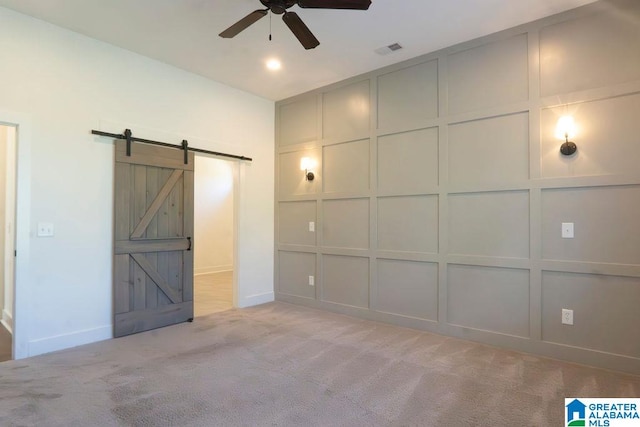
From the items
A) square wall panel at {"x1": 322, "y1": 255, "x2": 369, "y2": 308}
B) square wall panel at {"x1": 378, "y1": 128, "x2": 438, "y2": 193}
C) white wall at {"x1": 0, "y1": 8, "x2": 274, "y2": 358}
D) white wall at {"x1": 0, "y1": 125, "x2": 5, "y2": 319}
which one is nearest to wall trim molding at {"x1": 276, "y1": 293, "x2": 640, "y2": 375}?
square wall panel at {"x1": 322, "y1": 255, "x2": 369, "y2": 308}

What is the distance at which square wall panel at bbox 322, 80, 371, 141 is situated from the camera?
433cm

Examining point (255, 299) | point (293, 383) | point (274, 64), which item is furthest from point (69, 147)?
point (293, 383)

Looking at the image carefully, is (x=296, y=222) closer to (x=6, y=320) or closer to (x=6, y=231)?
(x=6, y=231)

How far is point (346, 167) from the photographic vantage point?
14.8 feet

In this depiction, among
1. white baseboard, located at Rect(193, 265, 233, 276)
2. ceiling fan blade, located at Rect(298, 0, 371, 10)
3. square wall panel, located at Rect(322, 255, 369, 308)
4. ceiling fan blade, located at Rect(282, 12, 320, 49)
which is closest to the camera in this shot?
ceiling fan blade, located at Rect(298, 0, 371, 10)

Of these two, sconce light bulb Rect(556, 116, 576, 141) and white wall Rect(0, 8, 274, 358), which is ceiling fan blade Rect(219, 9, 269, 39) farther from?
sconce light bulb Rect(556, 116, 576, 141)

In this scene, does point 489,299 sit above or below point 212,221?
below

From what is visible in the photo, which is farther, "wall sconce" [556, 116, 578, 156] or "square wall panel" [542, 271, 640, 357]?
"wall sconce" [556, 116, 578, 156]

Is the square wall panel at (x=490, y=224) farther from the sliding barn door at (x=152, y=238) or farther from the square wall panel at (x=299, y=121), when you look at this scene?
the sliding barn door at (x=152, y=238)

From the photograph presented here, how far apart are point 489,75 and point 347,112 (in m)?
1.71

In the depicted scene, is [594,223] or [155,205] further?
[155,205]

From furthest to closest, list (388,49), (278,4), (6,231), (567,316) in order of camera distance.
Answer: (6,231)
(388,49)
(567,316)
(278,4)

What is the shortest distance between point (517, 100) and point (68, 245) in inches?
179

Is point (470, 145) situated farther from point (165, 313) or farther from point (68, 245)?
point (68, 245)
